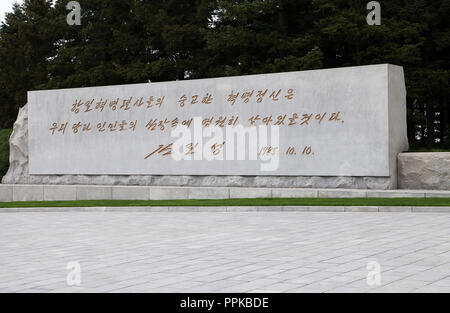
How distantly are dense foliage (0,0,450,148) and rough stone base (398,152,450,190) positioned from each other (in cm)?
1351

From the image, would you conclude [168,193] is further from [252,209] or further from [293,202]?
[293,202]

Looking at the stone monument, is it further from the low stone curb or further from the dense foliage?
the dense foliage

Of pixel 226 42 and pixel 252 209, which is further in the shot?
pixel 226 42

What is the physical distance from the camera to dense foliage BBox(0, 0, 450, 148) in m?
32.6

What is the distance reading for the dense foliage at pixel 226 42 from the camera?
Answer: 32594 millimetres

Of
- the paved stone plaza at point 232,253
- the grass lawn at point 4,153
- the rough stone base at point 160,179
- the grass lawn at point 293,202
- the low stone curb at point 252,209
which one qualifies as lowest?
the paved stone plaza at point 232,253

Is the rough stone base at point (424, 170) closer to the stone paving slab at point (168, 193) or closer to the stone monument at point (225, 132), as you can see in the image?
the stone monument at point (225, 132)

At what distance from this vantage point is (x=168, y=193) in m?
20.5

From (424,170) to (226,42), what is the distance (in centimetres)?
1746

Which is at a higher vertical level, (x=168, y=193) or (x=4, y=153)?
(x=4, y=153)

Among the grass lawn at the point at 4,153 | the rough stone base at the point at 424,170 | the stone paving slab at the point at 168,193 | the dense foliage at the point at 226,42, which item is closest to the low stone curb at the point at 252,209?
the stone paving slab at the point at 168,193

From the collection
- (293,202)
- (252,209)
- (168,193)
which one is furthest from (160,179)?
(293,202)

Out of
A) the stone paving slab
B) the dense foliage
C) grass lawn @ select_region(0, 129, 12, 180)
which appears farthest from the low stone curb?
the dense foliage

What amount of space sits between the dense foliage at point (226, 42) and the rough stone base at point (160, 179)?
1163 centimetres
